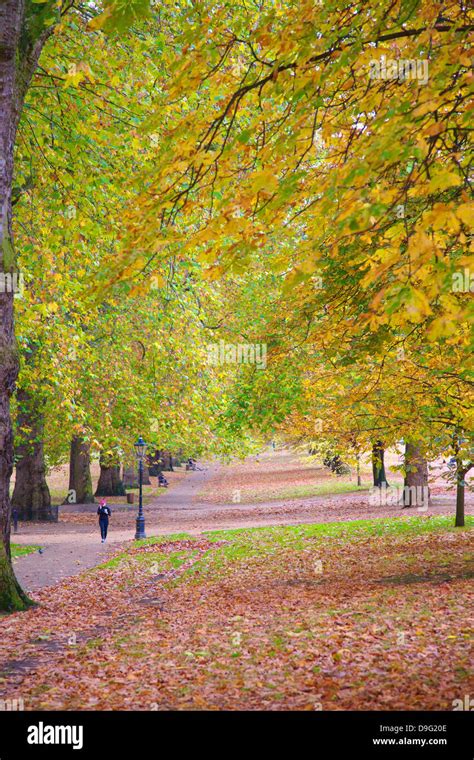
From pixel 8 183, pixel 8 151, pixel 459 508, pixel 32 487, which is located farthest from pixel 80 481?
pixel 8 151

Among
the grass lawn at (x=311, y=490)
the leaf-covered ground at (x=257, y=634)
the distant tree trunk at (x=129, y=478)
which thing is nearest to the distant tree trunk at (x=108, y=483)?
the distant tree trunk at (x=129, y=478)

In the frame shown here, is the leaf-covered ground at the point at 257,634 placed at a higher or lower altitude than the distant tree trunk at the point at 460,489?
lower

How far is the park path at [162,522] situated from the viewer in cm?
1847

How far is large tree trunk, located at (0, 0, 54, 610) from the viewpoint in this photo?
31.6 feet

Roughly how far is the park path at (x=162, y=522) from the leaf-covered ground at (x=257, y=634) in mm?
1738

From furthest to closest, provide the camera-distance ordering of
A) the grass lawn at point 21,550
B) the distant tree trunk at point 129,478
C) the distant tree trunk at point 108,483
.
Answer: the distant tree trunk at point 129,478 < the distant tree trunk at point 108,483 < the grass lawn at point 21,550

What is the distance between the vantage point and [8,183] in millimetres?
9984

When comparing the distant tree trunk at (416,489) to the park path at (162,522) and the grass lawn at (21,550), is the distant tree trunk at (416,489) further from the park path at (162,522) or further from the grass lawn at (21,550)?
the grass lawn at (21,550)

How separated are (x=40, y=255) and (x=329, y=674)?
31.6 feet

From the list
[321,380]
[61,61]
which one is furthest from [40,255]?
[321,380]

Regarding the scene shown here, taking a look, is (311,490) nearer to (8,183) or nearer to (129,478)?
(129,478)

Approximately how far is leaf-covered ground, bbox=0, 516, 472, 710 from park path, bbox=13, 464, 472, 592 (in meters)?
1.74

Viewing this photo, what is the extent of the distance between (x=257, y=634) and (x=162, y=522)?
22.1m
